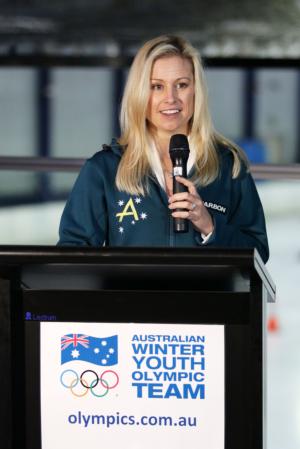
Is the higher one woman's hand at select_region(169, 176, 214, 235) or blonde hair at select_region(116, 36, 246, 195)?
blonde hair at select_region(116, 36, 246, 195)

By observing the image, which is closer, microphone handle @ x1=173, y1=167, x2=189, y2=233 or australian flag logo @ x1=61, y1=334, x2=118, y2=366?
australian flag logo @ x1=61, y1=334, x2=118, y2=366

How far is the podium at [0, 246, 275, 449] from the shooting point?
173 centimetres

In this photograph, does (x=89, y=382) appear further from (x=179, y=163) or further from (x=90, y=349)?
(x=179, y=163)

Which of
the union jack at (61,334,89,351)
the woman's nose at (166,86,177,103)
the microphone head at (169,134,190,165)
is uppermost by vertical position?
the woman's nose at (166,86,177,103)

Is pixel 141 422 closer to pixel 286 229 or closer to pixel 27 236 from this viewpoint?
pixel 27 236

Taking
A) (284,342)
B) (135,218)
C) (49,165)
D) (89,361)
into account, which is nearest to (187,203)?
(135,218)

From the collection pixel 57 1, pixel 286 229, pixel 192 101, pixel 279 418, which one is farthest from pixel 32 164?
pixel 286 229

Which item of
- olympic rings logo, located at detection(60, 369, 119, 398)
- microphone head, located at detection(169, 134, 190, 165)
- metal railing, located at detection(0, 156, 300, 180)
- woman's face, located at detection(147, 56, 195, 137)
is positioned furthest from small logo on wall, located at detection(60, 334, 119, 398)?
metal railing, located at detection(0, 156, 300, 180)

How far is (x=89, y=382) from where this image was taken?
176 cm

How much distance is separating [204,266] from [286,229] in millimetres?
7850

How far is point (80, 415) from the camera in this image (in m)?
1.77

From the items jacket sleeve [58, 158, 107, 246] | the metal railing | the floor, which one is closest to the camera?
jacket sleeve [58, 158, 107, 246]

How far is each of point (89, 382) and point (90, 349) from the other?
53 mm

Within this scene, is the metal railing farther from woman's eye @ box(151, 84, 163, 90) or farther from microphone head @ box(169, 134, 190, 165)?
microphone head @ box(169, 134, 190, 165)
